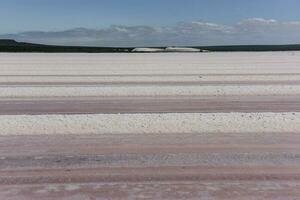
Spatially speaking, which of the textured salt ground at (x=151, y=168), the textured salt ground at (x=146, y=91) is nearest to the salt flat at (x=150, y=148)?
the textured salt ground at (x=151, y=168)

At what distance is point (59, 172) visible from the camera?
6.59 m

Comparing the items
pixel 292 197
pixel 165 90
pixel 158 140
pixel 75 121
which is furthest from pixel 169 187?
pixel 165 90

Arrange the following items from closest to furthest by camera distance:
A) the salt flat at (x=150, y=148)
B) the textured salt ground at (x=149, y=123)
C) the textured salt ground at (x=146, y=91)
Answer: the salt flat at (x=150, y=148)
the textured salt ground at (x=149, y=123)
the textured salt ground at (x=146, y=91)

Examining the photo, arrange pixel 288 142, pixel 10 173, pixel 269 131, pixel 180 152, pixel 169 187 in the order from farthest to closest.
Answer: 1. pixel 269 131
2. pixel 288 142
3. pixel 180 152
4. pixel 10 173
5. pixel 169 187

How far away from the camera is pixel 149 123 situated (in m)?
10.3

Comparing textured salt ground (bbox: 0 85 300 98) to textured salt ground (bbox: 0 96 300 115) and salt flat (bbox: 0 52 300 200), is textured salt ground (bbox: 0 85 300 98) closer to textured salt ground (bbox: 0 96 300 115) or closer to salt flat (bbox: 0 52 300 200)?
textured salt ground (bbox: 0 96 300 115)

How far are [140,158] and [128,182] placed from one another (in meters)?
1.26

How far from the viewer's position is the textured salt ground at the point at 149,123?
9586 mm

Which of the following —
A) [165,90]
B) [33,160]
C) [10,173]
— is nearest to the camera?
[10,173]

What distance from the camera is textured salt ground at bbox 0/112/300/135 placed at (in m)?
9.59

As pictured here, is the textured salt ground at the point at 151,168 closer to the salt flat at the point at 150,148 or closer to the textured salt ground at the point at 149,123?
the salt flat at the point at 150,148

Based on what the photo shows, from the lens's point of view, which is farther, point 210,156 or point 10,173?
point 210,156

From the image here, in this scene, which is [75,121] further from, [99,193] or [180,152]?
[99,193]

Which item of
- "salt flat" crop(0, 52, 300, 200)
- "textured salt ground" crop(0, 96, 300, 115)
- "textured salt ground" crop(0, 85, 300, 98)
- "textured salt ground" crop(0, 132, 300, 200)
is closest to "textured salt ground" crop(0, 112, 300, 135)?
"salt flat" crop(0, 52, 300, 200)
